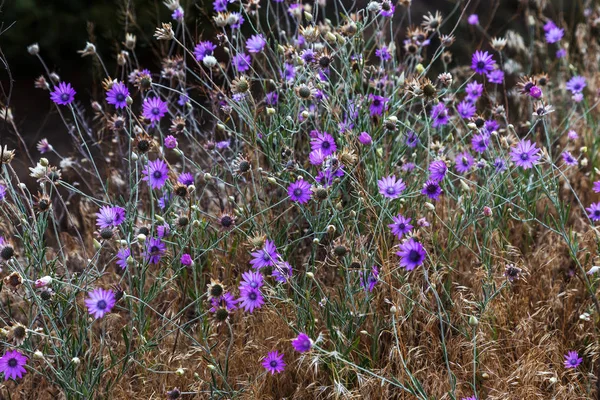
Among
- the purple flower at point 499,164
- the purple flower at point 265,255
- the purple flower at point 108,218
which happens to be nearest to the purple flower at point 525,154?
the purple flower at point 499,164

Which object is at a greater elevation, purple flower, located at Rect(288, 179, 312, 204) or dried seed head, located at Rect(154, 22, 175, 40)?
dried seed head, located at Rect(154, 22, 175, 40)

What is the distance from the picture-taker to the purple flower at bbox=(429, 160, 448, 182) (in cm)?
239

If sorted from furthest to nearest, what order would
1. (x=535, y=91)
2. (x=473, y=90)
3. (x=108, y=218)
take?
(x=473, y=90) → (x=535, y=91) → (x=108, y=218)

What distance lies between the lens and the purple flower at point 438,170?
2393 millimetres

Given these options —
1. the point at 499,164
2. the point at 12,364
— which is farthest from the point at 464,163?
the point at 12,364

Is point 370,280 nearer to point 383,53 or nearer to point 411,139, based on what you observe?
point 411,139

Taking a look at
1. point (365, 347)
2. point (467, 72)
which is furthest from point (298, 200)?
point (467, 72)

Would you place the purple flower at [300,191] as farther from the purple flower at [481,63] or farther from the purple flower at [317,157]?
the purple flower at [481,63]

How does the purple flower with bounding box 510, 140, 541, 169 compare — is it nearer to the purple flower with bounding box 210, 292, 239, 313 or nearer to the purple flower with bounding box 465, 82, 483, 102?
the purple flower with bounding box 465, 82, 483, 102

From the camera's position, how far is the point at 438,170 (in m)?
2.41

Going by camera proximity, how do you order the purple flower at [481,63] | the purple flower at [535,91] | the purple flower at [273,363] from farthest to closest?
1. the purple flower at [481,63]
2. the purple flower at [535,91]
3. the purple flower at [273,363]

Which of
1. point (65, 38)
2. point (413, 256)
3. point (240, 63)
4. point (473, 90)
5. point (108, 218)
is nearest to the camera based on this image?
point (413, 256)

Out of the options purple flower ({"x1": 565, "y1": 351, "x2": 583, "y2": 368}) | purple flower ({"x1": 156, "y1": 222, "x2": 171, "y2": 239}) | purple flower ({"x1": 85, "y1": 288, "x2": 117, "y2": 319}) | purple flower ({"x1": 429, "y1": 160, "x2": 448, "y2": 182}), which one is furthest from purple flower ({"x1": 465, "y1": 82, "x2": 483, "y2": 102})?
purple flower ({"x1": 85, "y1": 288, "x2": 117, "y2": 319})

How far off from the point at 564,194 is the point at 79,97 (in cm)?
329
